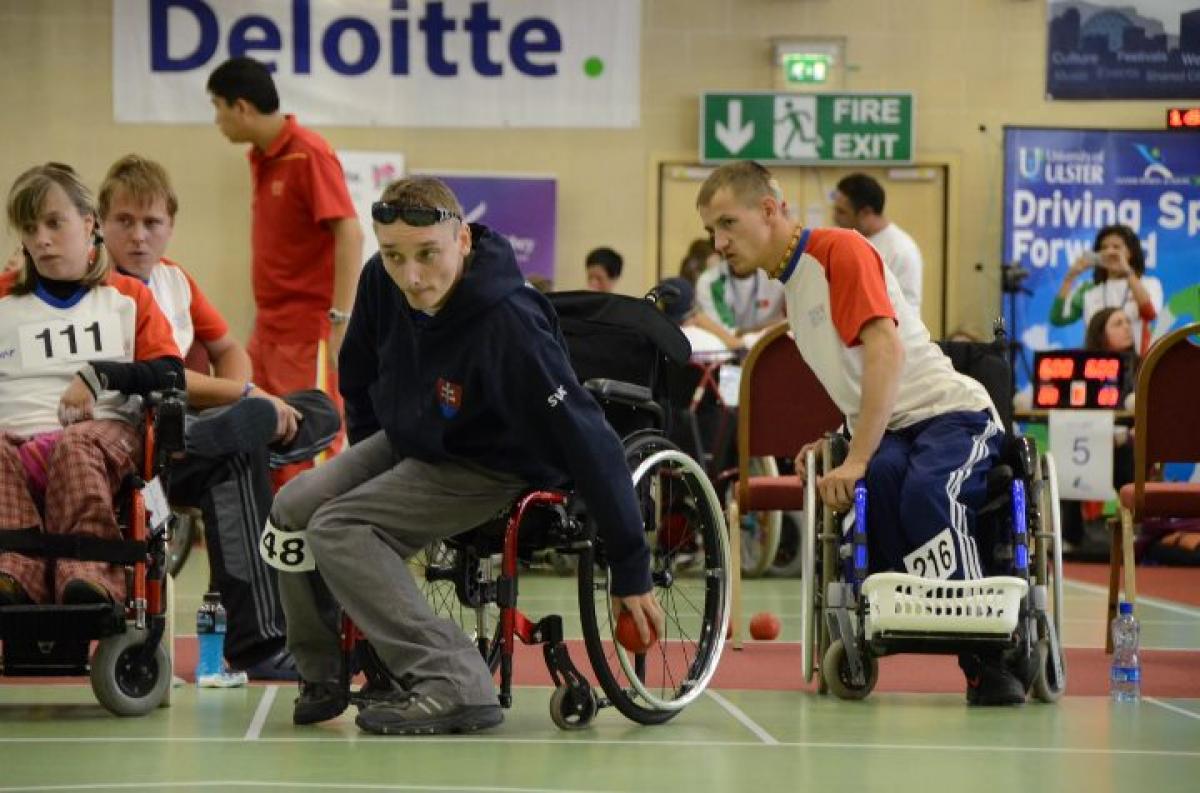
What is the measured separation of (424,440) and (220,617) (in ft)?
3.09

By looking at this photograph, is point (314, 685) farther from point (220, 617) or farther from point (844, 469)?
point (844, 469)

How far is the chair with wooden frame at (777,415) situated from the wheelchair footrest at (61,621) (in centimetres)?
229

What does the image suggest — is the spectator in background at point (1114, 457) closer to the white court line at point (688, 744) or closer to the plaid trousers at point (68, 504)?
the white court line at point (688, 744)

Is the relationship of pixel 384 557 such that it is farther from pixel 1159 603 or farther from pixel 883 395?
A: pixel 1159 603

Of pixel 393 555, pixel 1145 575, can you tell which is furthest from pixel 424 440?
pixel 1145 575

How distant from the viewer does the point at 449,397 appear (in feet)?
11.3

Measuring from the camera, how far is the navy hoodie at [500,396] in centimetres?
337

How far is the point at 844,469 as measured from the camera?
13.3 feet

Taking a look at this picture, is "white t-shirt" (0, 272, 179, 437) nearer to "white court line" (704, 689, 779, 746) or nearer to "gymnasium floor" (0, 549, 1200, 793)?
"gymnasium floor" (0, 549, 1200, 793)

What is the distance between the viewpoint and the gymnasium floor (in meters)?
3.00

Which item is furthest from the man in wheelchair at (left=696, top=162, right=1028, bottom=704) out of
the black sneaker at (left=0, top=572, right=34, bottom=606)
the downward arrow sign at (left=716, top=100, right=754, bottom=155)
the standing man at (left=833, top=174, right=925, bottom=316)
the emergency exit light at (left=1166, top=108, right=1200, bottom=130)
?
the emergency exit light at (left=1166, top=108, right=1200, bottom=130)

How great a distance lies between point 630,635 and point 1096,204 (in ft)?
26.5

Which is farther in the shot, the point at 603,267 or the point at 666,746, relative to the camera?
the point at 603,267

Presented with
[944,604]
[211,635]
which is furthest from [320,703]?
[944,604]
